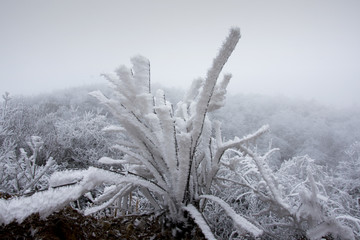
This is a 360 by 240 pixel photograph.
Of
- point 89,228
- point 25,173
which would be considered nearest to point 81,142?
point 25,173

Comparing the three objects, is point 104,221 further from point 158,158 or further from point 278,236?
point 278,236

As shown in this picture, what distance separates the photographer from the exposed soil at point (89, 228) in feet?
1.04

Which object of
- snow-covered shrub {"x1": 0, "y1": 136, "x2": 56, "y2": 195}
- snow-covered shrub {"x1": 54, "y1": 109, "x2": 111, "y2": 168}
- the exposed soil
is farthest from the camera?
snow-covered shrub {"x1": 54, "y1": 109, "x2": 111, "y2": 168}

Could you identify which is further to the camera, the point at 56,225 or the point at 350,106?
the point at 350,106

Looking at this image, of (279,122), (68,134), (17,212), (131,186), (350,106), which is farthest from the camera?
(350,106)

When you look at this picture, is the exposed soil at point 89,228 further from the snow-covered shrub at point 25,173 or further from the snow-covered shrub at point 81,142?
the snow-covered shrub at point 81,142

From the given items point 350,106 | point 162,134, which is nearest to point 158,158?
point 162,134

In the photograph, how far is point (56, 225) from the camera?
359 mm

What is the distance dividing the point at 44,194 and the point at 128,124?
0.71 ft

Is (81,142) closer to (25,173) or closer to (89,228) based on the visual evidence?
(25,173)

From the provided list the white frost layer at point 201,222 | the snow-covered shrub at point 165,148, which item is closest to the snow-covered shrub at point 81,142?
the snow-covered shrub at point 165,148

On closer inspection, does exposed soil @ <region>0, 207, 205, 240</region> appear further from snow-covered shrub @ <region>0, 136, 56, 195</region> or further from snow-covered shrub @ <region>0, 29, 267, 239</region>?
snow-covered shrub @ <region>0, 136, 56, 195</region>

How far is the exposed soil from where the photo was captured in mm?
316

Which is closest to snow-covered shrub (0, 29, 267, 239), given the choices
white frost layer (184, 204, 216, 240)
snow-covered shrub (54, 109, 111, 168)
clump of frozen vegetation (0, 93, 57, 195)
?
white frost layer (184, 204, 216, 240)
